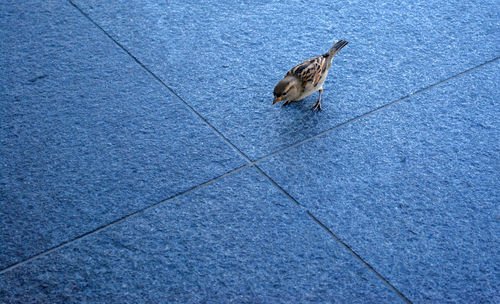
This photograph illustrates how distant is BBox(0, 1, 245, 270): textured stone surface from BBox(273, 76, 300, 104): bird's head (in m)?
0.52

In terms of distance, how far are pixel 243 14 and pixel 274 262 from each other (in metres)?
2.97

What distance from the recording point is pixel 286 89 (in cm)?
361

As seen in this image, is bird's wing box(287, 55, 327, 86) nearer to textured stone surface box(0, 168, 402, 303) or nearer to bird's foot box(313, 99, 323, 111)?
bird's foot box(313, 99, 323, 111)

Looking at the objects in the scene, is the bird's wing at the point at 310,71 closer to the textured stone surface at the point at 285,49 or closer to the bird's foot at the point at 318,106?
the bird's foot at the point at 318,106

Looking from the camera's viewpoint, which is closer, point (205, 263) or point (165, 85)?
point (205, 263)

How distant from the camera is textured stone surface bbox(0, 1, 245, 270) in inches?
119

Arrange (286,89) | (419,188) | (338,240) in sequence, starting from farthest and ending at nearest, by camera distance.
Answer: (286,89), (419,188), (338,240)

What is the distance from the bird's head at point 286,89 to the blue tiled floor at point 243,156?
0.22m

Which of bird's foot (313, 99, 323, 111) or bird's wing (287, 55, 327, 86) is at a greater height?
bird's wing (287, 55, 327, 86)

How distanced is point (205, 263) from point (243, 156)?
94 centimetres

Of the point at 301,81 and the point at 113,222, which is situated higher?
the point at 301,81

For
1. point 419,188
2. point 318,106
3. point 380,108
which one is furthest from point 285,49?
point 419,188

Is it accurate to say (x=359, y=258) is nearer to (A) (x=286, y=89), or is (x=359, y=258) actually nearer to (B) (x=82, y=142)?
(A) (x=286, y=89)

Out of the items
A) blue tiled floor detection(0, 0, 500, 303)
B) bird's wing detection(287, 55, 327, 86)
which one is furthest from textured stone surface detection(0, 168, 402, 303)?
bird's wing detection(287, 55, 327, 86)
